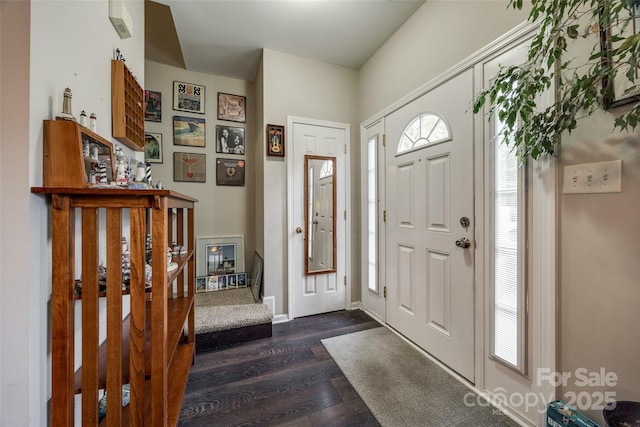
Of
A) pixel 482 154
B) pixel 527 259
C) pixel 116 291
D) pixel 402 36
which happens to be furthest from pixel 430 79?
pixel 116 291

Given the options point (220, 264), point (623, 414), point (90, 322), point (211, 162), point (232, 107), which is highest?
point (232, 107)

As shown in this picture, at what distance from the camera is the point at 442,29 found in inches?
66.2

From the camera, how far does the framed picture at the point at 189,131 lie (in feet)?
9.11

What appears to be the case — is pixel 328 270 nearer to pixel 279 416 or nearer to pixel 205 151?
pixel 279 416

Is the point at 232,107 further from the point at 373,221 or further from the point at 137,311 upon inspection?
the point at 137,311

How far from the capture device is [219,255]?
293cm

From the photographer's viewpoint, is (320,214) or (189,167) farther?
(189,167)

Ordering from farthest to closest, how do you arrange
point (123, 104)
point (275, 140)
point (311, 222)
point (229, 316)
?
point (311, 222), point (275, 140), point (229, 316), point (123, 104)

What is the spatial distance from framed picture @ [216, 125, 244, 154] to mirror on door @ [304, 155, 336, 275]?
3.41 ft

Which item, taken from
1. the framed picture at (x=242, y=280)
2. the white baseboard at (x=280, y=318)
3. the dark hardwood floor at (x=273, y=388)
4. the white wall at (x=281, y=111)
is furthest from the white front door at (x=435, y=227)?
the framed picture at (x=242, y=280)

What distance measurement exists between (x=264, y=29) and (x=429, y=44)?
140cm

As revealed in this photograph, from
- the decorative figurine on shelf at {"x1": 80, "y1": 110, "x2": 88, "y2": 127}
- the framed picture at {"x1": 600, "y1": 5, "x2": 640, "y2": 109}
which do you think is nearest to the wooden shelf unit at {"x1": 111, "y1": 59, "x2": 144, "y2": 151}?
the decorative figurine on shelf at {"x1": 80, "y1": 110, "x2": 88, "y2": 127}

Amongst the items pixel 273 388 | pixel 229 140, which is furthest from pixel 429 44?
pixel 273 388

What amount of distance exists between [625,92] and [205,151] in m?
3.18
